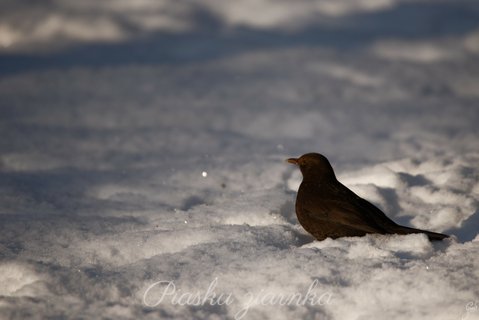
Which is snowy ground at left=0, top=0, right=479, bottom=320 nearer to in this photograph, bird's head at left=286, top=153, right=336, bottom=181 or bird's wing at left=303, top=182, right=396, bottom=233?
bird's wing at left=303, top=182, right=396, bottom=233

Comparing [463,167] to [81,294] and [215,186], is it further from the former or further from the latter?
[81,294]

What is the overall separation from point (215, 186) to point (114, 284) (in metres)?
2.22

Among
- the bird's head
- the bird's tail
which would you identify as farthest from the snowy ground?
the bird's head

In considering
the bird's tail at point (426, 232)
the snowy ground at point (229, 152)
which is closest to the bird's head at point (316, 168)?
the snowy ground at point (229, 152)

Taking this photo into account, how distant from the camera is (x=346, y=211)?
376cm

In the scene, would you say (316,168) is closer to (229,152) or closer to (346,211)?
(346,211)

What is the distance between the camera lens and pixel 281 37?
10875 mm

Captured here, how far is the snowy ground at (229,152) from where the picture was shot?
2.92m

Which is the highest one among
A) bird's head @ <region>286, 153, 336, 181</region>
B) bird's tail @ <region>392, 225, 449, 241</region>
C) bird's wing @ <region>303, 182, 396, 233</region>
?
bird's head @ <region>286, 153, 336, 181</region>

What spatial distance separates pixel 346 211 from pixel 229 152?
2420 mm

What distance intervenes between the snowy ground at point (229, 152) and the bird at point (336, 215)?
100 mm

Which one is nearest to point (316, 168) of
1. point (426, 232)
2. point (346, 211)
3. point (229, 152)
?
point (346, 211)

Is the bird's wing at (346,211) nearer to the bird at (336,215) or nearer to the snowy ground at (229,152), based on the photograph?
the bird at (336,215)

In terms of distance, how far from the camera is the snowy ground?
2.92 meters
